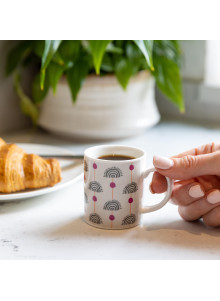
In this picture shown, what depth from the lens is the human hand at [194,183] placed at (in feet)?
2.45

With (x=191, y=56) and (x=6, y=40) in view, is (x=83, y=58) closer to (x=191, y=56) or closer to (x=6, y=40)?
(x=6, y=40)

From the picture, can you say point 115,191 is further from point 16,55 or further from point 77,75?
point 16,55

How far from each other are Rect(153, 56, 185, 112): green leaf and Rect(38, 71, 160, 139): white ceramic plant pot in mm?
43

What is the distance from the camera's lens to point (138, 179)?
765mm

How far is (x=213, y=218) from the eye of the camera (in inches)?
30.0

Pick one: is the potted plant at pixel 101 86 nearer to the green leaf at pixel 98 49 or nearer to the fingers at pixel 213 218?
the green leaf at pixel 98 49

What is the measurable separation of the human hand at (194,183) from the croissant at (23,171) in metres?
0.21

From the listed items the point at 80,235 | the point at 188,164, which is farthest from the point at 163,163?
the point at 80,235

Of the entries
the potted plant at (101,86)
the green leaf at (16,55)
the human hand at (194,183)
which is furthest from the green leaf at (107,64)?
the human hand at (194,183)

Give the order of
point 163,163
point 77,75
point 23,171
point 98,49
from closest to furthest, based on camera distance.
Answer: point 163,163 → point 23,171 → point 98,49 → point 77,75

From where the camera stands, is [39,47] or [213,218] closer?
[213,218]

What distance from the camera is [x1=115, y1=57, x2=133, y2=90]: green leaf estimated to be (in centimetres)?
124

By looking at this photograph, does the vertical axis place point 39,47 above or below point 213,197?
above

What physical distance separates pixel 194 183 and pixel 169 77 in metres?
0.60
